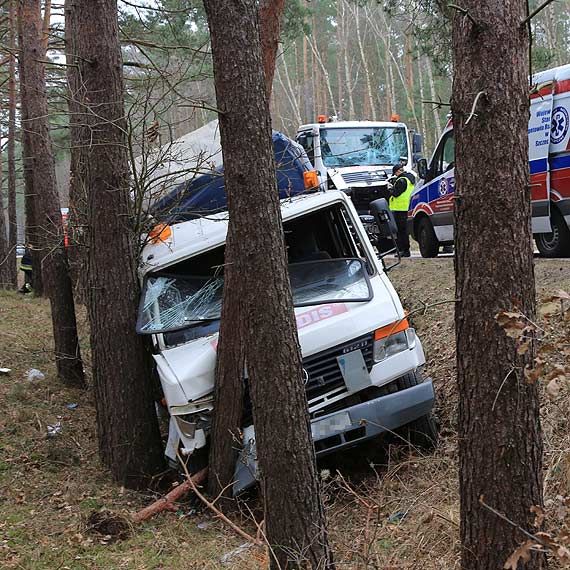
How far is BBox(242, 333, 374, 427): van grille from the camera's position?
6105 mm

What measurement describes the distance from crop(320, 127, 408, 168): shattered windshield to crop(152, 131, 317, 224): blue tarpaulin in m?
9.17

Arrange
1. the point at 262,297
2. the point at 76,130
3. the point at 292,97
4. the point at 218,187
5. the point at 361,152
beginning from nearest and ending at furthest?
the point at 262,297 → the point at 76,130 → the point at 218,187 → the point at 361,152 → the point at 292,97

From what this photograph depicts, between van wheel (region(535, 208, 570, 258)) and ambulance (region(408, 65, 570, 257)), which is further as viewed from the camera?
van wheel (region(535, 208, 570, 258))

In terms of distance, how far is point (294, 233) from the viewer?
7.52 metres

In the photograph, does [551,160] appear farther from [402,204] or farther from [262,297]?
[262,297]

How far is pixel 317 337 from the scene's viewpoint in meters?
6.08

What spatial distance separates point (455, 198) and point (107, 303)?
400 cm

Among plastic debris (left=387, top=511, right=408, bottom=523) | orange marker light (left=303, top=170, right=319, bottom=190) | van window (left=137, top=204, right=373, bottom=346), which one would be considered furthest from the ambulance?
plastic debris (left=387, top=511, right=408, bottom=523)

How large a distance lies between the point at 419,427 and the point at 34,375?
5004mm

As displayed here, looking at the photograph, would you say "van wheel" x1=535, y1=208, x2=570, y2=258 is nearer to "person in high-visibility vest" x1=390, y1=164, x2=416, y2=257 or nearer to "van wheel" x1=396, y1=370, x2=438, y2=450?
"person in high-visibility vest" x1=390, y1=164, x2=416, y2=257

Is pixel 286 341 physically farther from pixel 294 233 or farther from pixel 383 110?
pixel 383 110

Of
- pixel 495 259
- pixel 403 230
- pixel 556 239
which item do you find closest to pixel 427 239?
pixel 403 230

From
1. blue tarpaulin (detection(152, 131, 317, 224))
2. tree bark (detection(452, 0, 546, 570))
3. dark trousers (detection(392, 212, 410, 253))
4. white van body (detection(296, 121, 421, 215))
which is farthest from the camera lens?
white van body (detection(296, 121, 421, 215))

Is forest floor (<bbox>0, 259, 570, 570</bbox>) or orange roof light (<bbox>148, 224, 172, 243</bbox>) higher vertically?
orange roof light (<bbox>148, 224, 172, 243</bbox>)
